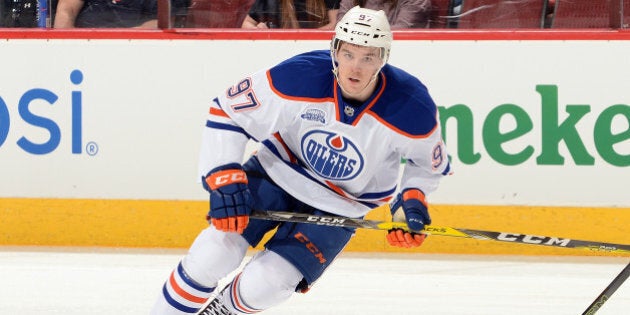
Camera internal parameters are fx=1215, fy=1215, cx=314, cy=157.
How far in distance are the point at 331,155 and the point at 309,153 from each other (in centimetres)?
7

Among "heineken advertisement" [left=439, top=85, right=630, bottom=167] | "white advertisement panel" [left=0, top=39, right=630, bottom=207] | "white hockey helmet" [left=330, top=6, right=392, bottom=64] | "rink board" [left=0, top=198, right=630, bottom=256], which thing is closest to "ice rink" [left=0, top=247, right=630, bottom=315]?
"rink board" [left=0, top=198, right=630, bottom=256]

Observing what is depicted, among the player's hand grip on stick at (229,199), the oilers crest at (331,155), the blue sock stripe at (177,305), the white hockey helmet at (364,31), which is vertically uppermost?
the white hockey helmet at (364,31)

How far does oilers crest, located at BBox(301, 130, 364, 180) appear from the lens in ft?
10.5

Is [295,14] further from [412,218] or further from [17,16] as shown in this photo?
[412,218]

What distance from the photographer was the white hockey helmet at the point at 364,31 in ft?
10.1

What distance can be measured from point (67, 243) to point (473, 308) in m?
2.06

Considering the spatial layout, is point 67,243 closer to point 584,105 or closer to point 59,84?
point 59,84

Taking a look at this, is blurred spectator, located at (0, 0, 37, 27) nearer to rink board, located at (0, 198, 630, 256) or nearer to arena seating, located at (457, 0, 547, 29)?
rink board, located at (0, 198, 630, 256)

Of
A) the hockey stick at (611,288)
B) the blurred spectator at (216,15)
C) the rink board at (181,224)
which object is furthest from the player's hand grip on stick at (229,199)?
the blurred spectator at (216,15)

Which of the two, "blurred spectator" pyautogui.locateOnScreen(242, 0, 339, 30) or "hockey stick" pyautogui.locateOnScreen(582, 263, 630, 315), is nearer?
"hockey stick" pyautogui.locateOnScreen(582, 263, 630, 315)

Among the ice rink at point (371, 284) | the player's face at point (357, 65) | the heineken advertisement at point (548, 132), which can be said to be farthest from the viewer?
the heineken advertisement at point (548, 132)

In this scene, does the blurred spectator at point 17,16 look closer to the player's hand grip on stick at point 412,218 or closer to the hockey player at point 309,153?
the hockey player at point 309,153

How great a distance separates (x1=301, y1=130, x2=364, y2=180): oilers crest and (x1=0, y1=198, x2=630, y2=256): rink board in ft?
6.84

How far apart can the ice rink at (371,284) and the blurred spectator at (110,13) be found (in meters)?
1.01
